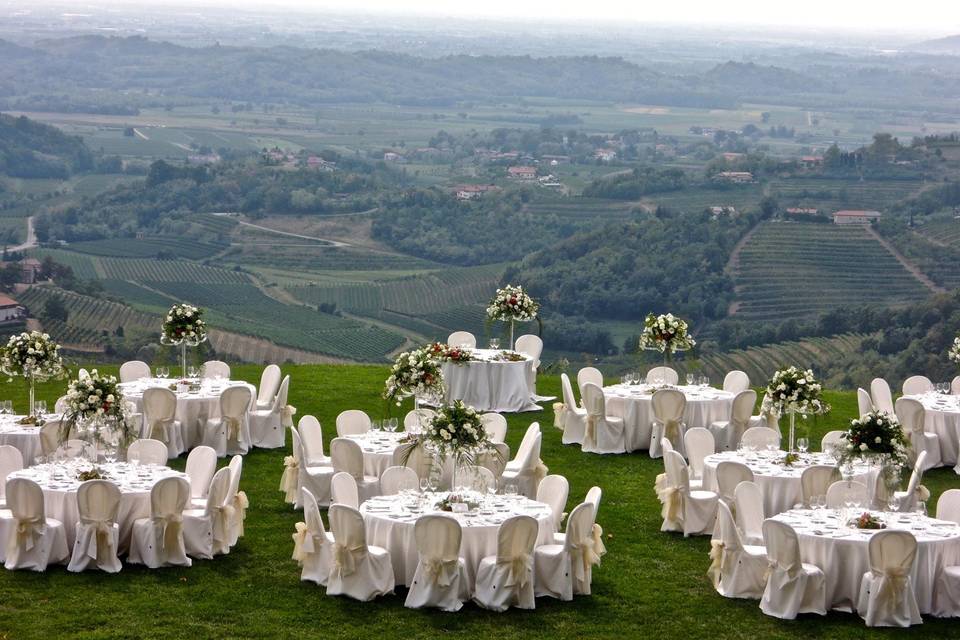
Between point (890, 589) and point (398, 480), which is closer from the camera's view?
point (890, 589)

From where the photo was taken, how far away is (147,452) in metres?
13.9

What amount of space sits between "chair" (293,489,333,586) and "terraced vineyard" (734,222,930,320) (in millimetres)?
49428

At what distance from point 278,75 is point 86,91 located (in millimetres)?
29581

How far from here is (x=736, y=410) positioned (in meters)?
17.7

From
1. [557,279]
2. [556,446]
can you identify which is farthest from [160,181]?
[556,446]

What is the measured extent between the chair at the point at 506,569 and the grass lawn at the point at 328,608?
0.13 meters

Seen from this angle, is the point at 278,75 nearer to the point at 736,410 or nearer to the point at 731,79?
the point at 731,79

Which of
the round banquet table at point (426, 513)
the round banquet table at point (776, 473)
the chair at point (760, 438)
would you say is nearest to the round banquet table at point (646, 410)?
the chair at point (760, 438)

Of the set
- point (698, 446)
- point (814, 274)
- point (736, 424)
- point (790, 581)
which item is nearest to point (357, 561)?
point (790, 581)

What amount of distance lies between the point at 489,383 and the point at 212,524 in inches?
314

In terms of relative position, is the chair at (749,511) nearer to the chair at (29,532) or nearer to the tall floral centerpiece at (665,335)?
the chair at (29,532)

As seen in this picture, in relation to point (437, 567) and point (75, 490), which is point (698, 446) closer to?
point (437, 567)

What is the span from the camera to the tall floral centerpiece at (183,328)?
18.4m

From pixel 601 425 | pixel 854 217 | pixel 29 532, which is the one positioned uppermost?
pixel 29 532
